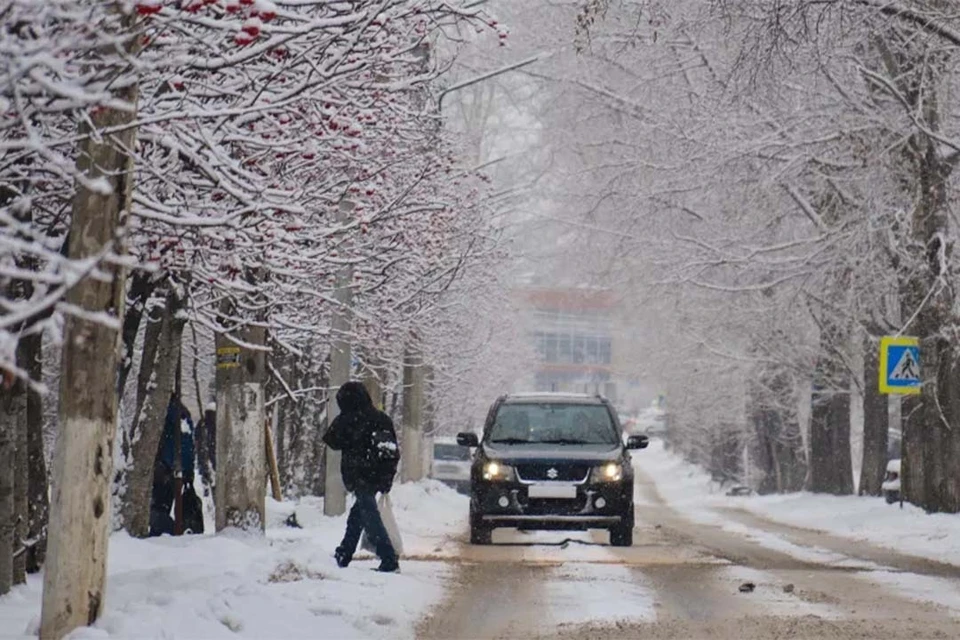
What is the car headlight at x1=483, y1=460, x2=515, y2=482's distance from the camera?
20.8m

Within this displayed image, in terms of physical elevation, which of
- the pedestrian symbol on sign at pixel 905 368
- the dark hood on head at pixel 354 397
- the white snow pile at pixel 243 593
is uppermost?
the pedestrian symbol on sign at pixel 905 368

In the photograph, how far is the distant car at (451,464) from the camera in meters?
53.3

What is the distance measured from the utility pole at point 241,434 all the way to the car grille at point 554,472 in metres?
3.64

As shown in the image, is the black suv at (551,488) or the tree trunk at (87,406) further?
the black suv at (551,488)

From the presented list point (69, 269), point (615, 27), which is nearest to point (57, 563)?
point (69, 269)

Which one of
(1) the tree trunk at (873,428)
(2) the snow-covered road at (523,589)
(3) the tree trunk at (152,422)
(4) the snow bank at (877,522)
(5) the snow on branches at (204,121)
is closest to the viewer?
(5) the snow on branches at (204,121)

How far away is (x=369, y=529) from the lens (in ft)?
51.8

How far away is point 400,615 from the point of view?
12797mm

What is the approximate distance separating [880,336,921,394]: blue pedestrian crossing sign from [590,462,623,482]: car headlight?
735 cm

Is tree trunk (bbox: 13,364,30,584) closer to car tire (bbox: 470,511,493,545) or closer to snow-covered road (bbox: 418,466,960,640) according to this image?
snow-covered road (bbox: 418,466,960,640)

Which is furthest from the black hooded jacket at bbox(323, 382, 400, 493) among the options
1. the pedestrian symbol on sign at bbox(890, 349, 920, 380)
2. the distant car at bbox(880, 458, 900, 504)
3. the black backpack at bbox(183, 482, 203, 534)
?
the distant car at bbox(880, 458, 900, 504)

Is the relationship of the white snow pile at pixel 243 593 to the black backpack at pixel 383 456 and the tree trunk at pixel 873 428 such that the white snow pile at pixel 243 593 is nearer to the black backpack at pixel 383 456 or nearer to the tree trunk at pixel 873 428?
the black backpack at pixel 383 456

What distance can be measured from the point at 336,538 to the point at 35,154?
1066cm

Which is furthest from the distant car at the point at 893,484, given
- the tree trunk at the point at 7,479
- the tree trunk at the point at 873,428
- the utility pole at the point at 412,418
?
the tree trunk at the point at 7,479
